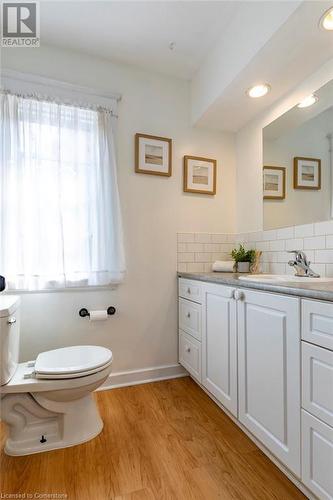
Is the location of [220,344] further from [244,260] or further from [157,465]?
[244,260]

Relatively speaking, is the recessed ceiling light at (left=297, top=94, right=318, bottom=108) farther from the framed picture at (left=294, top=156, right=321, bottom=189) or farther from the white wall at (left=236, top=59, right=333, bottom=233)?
the framed picture at (left=294, top=156, right=321, bottom=189)

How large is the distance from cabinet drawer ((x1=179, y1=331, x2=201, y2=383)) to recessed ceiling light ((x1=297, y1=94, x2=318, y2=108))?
1.73 meters

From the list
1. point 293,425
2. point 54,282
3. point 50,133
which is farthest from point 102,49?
point 293,425

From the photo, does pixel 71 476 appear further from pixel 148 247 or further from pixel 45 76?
pixel 45 76

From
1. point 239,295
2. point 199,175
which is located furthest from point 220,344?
point 199,175

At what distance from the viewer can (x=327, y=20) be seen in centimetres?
127

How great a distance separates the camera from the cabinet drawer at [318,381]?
0.91 metres

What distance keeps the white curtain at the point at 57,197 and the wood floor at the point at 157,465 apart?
0.95m

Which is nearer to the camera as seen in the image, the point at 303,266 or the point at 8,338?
the point at 8,338

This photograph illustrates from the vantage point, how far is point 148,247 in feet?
7.04

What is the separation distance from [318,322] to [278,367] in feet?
1.02

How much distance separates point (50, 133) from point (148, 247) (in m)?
1.07

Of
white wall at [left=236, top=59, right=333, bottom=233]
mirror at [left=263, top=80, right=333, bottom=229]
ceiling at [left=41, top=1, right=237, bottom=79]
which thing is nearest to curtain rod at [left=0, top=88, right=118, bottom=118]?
ceiling at [left=41, top=1, right=237, bottom=79]

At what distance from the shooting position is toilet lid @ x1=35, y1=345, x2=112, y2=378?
1361mm
